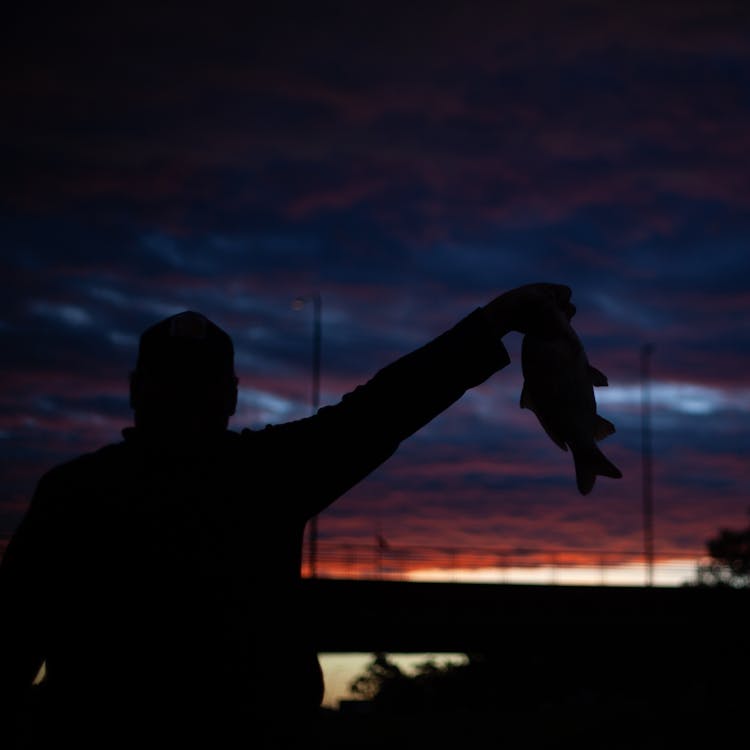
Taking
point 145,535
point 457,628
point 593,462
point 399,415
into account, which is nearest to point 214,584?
point 145,535

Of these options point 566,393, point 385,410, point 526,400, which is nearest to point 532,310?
point 566,393

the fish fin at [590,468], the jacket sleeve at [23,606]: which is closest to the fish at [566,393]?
the fish fin at [590,468]

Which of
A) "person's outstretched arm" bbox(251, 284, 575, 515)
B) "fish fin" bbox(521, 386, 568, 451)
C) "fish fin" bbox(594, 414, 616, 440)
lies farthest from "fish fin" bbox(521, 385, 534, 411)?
"person's outstretched arm" bbox(251, 284, 575, 515)

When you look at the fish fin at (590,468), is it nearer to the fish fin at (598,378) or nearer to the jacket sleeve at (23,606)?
the fish fin at (598,378)

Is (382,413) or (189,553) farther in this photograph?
(382,413)

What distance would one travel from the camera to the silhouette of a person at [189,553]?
241 cm

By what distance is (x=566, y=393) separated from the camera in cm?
288

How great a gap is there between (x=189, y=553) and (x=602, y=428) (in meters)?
1.16

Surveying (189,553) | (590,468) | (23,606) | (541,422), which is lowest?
(23,606)

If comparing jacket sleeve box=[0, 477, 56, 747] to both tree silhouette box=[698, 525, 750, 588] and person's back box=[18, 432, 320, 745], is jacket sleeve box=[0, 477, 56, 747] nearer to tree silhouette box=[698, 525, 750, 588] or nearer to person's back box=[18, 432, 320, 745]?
person's back box=[18, 432, 320, 745]

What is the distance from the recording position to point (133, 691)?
7.86 feet

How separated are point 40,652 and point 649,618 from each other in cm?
4368

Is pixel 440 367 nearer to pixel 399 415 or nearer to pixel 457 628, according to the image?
pixel 399 415

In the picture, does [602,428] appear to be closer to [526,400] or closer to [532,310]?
[526,400]
